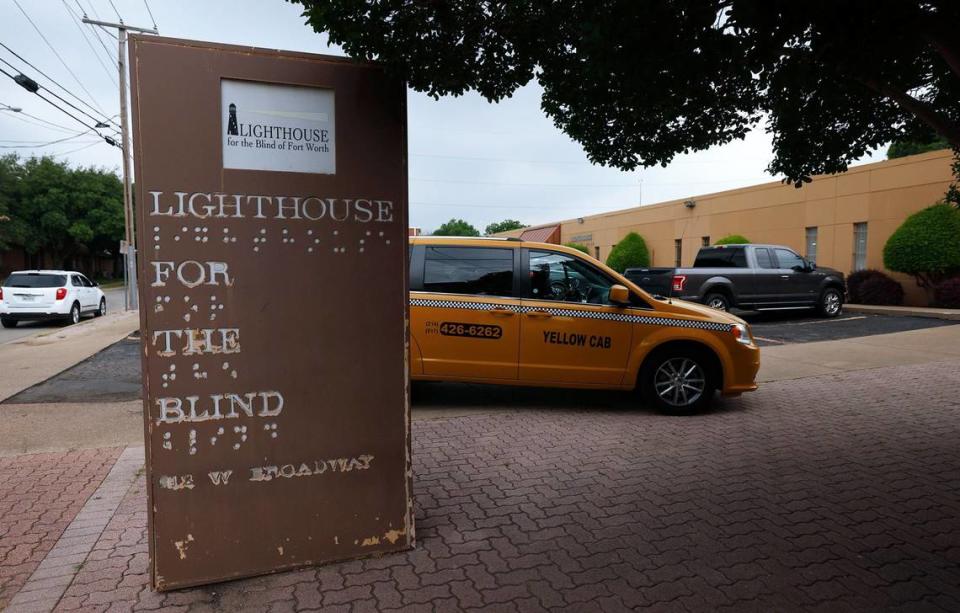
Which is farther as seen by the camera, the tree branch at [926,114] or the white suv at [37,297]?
the white suv at [37,297]

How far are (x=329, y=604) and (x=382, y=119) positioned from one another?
97.6 inches

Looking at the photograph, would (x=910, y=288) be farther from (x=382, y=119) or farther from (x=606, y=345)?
(x=382, y=119)

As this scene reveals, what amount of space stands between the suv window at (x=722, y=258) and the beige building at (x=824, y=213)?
5429 millimetres

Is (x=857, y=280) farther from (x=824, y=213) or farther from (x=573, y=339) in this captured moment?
(x=573, y=339)

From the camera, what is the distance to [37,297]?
669 inches

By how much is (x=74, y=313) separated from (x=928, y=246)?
24.7 m

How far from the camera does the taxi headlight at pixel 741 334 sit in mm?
6641

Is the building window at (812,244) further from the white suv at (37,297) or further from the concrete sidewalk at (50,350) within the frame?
the white suv at (37,297)

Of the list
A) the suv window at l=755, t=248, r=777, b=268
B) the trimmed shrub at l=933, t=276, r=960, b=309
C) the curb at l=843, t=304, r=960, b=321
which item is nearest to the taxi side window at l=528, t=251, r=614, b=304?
the suv window at l=755, t=248, r=777, b=268

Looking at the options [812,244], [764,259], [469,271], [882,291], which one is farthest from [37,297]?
[812,244]

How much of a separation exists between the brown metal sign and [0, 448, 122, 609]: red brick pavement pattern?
3.49ft

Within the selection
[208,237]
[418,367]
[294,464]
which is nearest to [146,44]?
[208,237]

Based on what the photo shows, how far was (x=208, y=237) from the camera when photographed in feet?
9.81

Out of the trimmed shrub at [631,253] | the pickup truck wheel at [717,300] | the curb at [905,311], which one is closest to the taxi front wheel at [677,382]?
the pickup truck wheel at [717,300]
